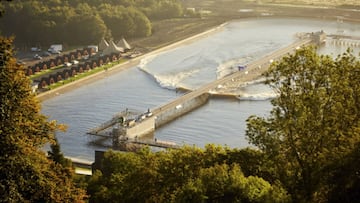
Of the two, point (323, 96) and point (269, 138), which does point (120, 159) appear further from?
point (323, 96)

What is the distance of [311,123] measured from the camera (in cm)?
862

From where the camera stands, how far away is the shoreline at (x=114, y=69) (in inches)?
1053

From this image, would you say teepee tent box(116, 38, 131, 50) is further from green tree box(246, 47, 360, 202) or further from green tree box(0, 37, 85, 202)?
green tree box(0, 37, 85, 202)

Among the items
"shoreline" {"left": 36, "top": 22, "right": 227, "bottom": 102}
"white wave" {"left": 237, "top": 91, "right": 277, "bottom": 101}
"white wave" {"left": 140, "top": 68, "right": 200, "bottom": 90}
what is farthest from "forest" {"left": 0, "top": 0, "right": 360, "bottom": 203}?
"white wave" {"left": 140, "top": 68, "right": 200, "bottom": 90}

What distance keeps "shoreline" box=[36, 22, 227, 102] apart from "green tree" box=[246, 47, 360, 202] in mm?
16012

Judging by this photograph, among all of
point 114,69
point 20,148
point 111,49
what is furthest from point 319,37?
point 20,148

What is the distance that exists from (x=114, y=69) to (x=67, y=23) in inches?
254

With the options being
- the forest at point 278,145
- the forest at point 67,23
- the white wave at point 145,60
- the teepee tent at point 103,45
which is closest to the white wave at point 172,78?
the white wave at point 145,60

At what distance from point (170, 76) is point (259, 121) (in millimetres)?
20438

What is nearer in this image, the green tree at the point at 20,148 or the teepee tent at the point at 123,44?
the green tree at the point at 20,148

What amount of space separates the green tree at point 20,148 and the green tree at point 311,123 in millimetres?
2590

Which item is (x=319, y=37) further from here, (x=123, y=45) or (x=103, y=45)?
(x=103, y=45)

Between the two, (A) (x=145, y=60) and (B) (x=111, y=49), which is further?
(B) (x=111, y=49)

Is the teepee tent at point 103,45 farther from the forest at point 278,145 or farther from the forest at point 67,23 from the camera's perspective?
the forest at point 278,145
